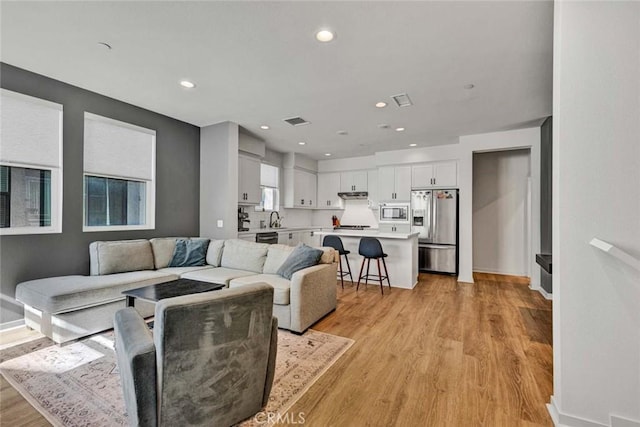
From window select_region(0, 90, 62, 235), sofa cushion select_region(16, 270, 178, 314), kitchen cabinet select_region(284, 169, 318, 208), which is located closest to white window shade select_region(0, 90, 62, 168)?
window select_region(0, 90, 62, 235)

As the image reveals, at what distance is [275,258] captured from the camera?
12.1 feet

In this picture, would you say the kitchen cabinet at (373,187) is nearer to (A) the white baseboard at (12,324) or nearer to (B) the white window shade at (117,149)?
(B) the white window shade at (117,149)

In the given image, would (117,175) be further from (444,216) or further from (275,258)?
(444,216)

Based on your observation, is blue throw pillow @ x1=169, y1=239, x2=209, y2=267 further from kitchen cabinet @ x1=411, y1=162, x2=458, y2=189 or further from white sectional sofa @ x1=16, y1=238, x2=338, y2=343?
kitchen cabinet @ x1=411, y1=162, x2=458, y2=189

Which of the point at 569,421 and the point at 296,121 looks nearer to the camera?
the point at 569,421

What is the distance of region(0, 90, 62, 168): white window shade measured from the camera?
2900mm

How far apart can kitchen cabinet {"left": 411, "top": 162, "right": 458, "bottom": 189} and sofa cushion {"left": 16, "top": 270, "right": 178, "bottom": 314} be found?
522 cm

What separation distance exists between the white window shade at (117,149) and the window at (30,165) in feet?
1.08

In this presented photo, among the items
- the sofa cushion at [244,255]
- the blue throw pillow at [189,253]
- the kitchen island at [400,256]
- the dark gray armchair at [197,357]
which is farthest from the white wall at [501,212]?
the dark gray armchair at [197,357]

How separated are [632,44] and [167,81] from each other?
13.0 feet

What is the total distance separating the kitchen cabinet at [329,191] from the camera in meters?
7.53

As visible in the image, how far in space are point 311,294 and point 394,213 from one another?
395 centimetres

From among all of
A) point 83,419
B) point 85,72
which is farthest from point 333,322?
point 85,72

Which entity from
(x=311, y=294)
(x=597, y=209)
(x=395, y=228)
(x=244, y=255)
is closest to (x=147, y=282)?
(x=244, y=255)
